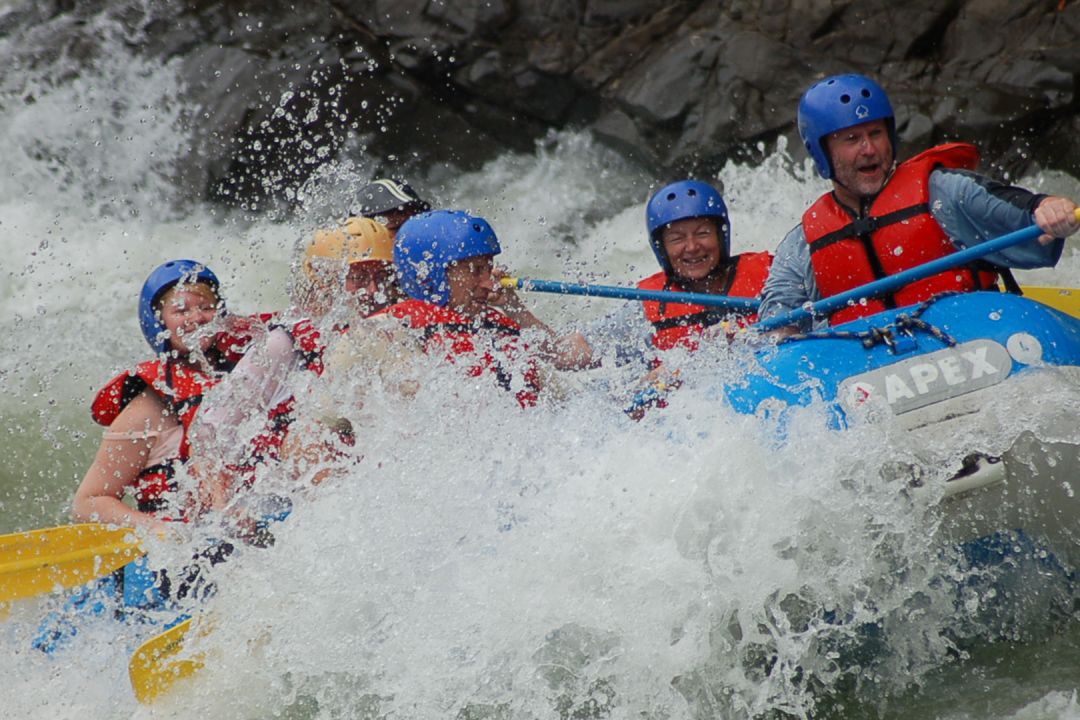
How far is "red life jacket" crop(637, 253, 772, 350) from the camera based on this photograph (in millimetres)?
4812

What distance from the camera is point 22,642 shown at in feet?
14.4

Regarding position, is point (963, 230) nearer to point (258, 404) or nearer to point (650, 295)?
point (650, 295)

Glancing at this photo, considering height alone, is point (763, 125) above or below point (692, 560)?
above

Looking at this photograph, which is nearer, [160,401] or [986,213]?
[986,213]

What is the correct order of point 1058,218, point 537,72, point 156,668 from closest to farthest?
1. point 1058,218
2. point 156,668
3. point 537,72

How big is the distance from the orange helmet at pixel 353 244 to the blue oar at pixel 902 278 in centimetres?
175

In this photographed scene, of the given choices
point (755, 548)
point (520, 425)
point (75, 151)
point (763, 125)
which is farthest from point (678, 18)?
point (755, 548)

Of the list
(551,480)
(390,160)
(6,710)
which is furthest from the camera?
(390,160)

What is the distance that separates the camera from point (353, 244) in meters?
5.28

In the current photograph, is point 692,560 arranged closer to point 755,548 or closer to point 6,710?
point 755,548

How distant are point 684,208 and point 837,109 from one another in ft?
2.49

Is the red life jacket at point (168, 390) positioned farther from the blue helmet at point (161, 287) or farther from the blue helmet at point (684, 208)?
the blue helmet at point (684, 208)

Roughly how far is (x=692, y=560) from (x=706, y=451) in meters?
0.30

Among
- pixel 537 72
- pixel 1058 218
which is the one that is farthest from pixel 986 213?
pixel 537 72
